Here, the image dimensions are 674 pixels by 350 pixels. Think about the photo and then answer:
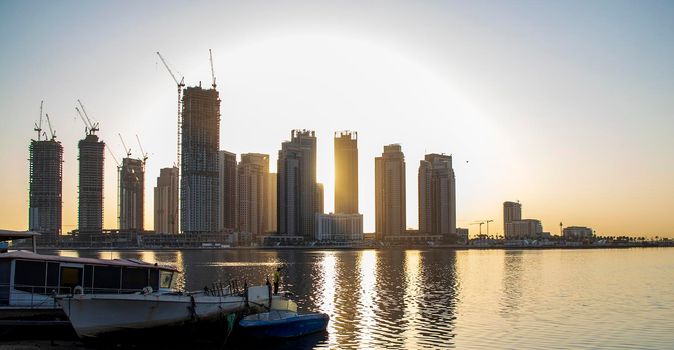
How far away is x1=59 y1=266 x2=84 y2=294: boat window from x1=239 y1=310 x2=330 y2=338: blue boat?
10509 mm

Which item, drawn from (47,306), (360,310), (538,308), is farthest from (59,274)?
(538,308)

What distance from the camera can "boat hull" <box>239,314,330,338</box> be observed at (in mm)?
42531

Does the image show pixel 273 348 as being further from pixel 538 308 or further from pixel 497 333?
pixel 538 308

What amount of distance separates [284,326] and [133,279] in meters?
10.4

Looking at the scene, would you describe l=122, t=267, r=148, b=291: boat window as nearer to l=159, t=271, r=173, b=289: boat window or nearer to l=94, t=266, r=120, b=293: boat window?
l=94, t=266, r=120, b=293: boat window

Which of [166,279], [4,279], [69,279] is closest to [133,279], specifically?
[166,279]

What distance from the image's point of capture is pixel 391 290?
84188mm

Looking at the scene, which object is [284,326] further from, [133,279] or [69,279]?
[69,279]

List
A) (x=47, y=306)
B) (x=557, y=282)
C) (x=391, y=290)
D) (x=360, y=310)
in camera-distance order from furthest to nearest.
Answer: (x=557, y=282), (x=391, y=290), (x=360, y=310), (x=47, y=306)

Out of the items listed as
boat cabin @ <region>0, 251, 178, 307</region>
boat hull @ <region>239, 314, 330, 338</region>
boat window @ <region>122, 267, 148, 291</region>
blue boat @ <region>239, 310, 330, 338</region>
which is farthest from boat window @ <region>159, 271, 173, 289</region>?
boat hull @ <region>239, 314, 330, 338</region>

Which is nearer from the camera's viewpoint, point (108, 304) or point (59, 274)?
point (108, 304)

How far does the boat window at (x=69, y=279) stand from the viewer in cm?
4128

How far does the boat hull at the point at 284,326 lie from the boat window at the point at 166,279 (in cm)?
699

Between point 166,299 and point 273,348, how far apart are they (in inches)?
291
